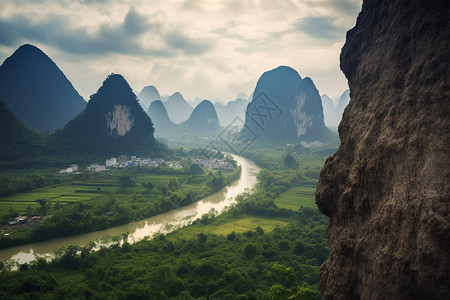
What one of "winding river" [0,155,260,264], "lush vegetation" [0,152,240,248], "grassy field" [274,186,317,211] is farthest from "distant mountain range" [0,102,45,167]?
"grassy field" [274,186,317,211]

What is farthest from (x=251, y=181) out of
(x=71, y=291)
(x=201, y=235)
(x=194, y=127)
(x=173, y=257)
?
(x=194, y=127)

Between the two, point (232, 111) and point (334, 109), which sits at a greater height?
point (334, 109)

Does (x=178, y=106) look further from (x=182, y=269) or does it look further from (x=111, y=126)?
(x=182, y=269)

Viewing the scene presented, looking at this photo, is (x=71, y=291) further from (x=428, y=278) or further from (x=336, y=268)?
(x=428, y=278)

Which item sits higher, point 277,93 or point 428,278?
point 277,93

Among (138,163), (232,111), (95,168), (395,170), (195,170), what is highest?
(232,111)

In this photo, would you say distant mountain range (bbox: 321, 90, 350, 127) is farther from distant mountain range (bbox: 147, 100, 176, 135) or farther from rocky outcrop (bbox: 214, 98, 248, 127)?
distant mountain range (bbox: 147, 100, 176, 135)

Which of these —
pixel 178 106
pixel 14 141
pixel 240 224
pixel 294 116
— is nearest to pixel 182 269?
pixel 240 224
